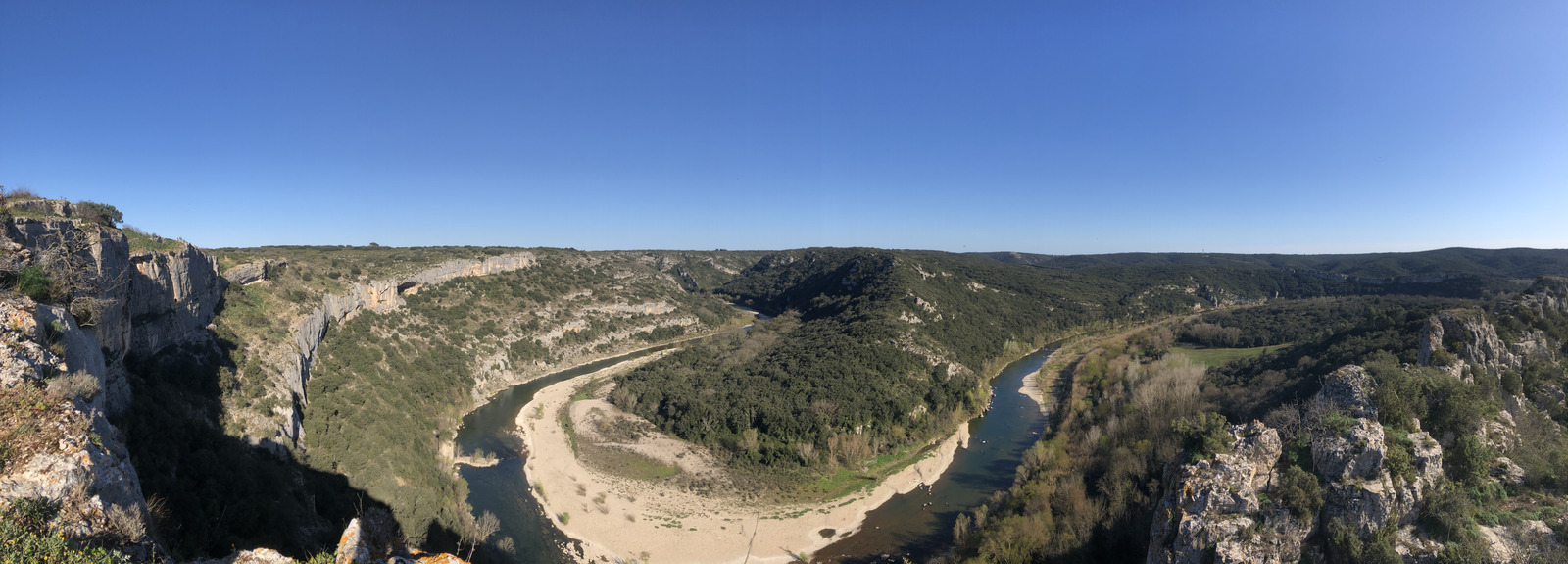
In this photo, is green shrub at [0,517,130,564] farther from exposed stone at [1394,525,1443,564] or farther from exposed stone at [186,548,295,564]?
exposed stone at [1394,525,1443,564]

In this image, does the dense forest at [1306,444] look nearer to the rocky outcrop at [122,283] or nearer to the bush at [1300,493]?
the bush at [1300,493]

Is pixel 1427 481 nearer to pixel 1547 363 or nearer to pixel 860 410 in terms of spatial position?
pixel 1547 363

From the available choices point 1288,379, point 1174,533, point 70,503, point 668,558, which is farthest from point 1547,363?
point 70,503

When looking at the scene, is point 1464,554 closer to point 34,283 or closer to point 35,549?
point 35,549

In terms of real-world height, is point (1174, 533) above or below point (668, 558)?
above

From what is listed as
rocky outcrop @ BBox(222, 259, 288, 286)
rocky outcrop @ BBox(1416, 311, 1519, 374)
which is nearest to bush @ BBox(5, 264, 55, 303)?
rocky outcrop @ BBox(222, 259, 288, 286)

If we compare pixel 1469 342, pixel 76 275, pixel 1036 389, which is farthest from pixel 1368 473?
pixel 1036 389

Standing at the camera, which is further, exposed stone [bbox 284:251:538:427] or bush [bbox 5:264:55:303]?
exposed stone [bbox 284:251:538:427]
